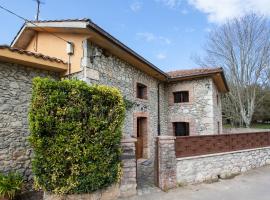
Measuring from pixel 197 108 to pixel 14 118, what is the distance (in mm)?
8418

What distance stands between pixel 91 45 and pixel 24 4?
2113 millimetres

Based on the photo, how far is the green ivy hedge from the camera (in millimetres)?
4422

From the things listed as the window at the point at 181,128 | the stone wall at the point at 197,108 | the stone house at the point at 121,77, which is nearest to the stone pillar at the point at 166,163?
the stone house at the point at 121,77

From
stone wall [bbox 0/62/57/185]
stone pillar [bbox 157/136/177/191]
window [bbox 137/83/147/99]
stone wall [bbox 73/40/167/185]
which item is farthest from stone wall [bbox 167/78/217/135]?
stone wall [bbox 0/62/57/185]

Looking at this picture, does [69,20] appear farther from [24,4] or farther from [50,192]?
[50,192]

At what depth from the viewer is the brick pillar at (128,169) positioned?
17.4 feet

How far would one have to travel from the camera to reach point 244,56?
1870 cm

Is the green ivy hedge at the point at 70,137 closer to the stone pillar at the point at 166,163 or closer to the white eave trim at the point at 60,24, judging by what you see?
the stone pillar at the point at 166,163

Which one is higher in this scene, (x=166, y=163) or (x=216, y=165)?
(x=166, y=163)

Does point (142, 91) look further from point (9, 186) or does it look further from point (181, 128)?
point (9, 186)

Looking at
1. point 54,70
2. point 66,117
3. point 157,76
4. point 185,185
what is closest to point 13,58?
point 54,70

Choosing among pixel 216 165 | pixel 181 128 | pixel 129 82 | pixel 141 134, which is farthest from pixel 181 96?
pixel 216 165

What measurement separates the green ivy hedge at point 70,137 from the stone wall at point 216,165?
96.1 inches

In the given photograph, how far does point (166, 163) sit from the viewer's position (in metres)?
5.86
